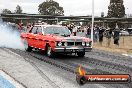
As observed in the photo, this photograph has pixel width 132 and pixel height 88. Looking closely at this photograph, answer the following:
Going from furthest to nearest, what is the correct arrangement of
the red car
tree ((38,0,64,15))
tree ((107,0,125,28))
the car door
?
tree ((38,0,64,15)), tree ((107,0,125,28)), the car door, the red car

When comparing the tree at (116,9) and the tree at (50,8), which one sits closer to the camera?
the tree at (116,9)

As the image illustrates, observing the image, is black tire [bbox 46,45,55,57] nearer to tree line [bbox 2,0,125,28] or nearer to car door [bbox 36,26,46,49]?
car door [bbox 36,26,46,49]

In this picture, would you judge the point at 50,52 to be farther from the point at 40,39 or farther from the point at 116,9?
the point at 116,9

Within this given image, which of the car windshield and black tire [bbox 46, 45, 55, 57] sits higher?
the car windshield

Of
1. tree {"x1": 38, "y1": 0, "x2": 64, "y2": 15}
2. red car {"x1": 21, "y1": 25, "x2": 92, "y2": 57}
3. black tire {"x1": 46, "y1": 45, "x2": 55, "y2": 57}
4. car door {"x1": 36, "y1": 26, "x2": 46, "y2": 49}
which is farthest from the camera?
tree {"x1": 38, "y1": 0, "x2": 64, "y2": 15}

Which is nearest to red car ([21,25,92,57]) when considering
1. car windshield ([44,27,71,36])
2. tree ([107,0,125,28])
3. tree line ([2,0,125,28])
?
car windshield ([44,27,71,36])

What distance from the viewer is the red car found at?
46.3 feet

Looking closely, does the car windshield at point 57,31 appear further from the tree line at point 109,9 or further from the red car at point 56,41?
the tree line at point 109,9

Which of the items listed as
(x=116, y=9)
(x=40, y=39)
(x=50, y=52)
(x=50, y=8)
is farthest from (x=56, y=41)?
(x=50, y=8)

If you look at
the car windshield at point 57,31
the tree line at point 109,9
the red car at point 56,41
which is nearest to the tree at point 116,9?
the tree line at point 109,9

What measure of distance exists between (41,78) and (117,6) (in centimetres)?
9230

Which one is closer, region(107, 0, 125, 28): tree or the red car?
the red car

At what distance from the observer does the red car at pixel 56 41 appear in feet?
46.3

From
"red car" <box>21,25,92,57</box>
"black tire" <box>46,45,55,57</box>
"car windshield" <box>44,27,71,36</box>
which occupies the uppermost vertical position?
"car windshield" <box>44,27,71,36</box>
